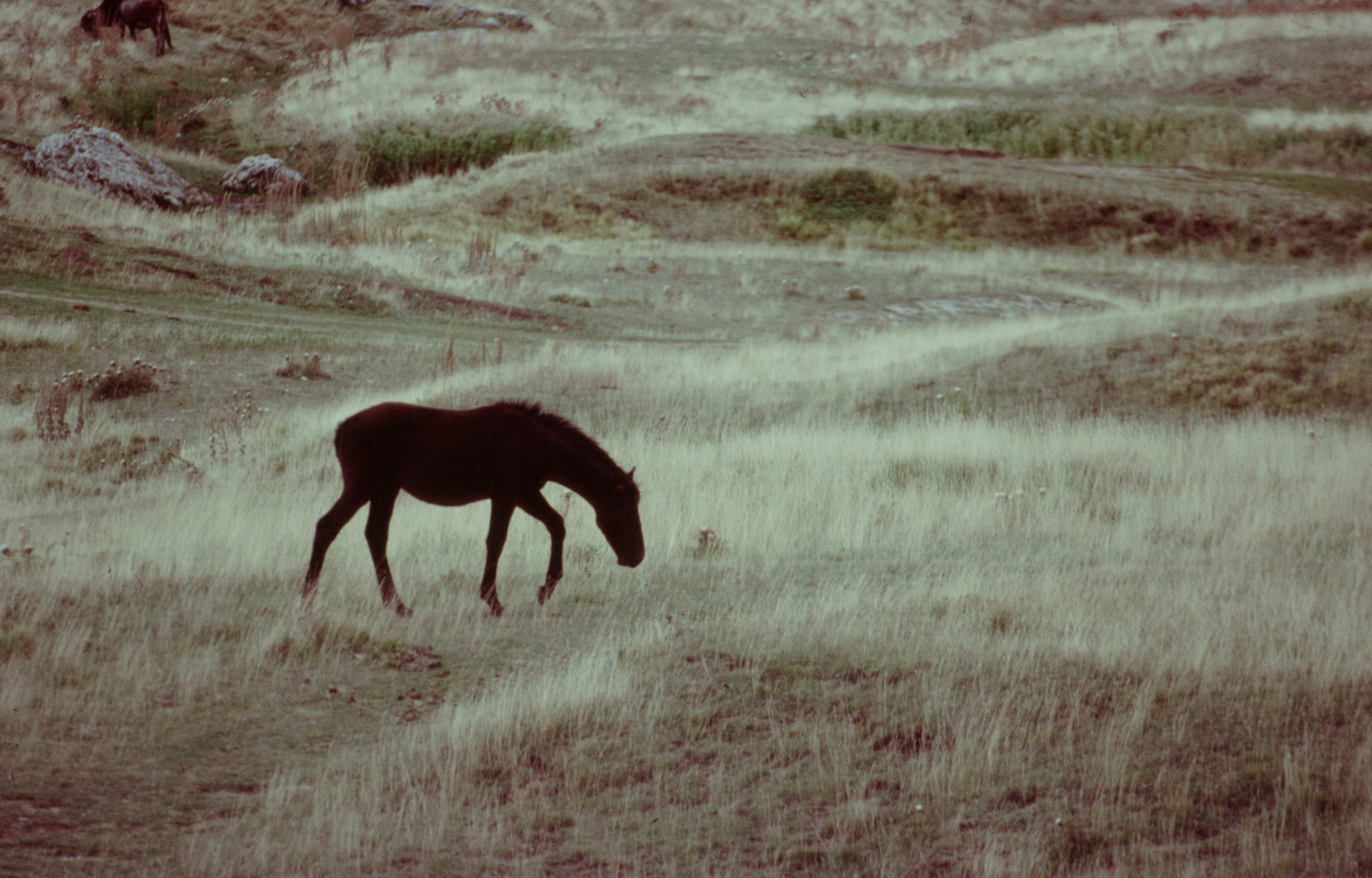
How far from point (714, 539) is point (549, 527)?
10.8 feet

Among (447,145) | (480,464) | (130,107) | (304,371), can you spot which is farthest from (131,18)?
(480,464)

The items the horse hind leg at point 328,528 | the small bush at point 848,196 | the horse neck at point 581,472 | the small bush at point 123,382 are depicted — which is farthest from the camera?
the small bush at point 848,196

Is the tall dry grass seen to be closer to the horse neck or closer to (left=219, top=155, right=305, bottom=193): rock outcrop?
the horse neck

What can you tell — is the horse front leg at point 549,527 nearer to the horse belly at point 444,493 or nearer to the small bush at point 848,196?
the horse belly at point 444,493

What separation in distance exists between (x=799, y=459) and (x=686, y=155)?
30635 mm

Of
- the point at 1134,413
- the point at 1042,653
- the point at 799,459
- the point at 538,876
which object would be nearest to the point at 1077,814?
the point at 1042,653

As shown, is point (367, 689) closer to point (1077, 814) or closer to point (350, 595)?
point (350, 595)

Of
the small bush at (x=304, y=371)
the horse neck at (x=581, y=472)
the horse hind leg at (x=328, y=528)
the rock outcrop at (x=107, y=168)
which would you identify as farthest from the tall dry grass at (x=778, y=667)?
the rock outcrop at (x=107, y=168)

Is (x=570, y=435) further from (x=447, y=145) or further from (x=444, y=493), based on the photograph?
(x=447, y=145)

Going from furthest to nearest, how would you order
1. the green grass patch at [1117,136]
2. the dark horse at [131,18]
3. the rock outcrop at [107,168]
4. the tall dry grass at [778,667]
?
the dark horse at [131,18] → the green grass patch at [1117,136] → the rock outcrop at [107,168] → the tall dry grass at [778,667]

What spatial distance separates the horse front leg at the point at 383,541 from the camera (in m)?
7.64

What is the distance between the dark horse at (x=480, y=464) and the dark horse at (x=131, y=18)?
50.9 metres

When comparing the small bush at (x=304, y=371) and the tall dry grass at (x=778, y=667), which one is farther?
the small bush at (x=304, y=371)

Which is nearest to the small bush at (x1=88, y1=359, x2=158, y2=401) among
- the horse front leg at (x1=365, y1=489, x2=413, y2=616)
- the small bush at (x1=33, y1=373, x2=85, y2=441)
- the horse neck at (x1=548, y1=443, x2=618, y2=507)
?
the small bush at (x1=33, y1=373, x2=85, y2=441)
